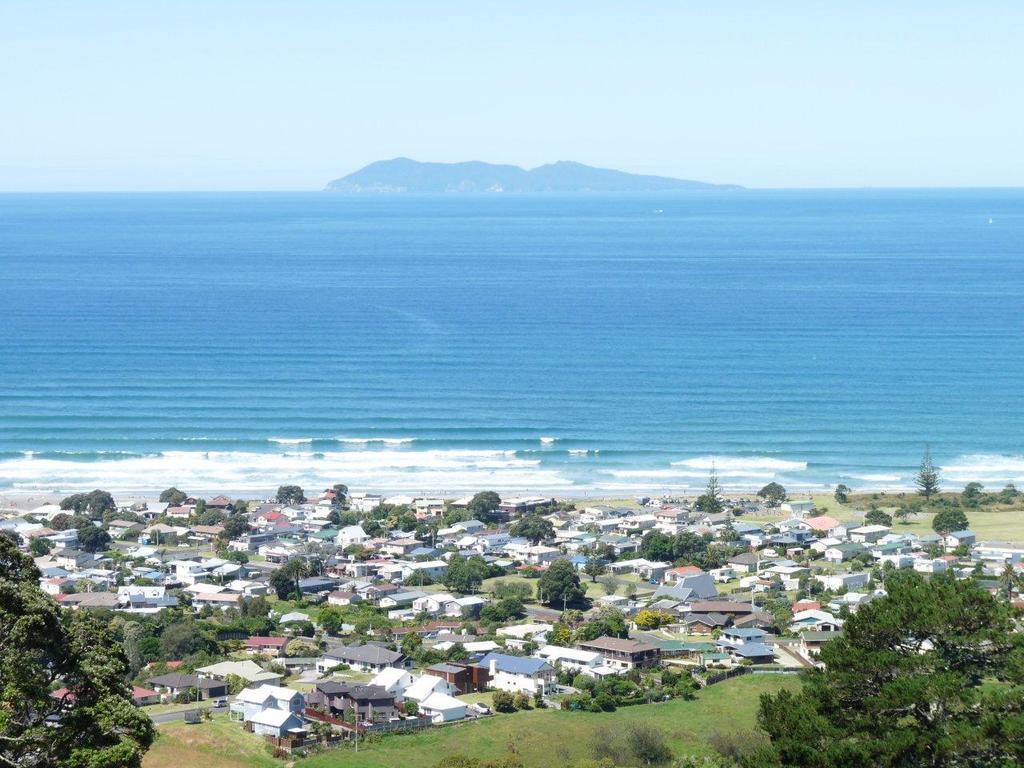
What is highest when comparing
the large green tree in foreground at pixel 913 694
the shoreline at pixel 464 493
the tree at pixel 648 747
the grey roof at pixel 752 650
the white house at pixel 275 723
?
the large green tree in foreground at pixel 913 694

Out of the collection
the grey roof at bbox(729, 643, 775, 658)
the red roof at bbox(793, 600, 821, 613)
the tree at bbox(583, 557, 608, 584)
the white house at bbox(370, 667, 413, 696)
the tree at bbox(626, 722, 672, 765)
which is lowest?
the tree at bbox(583, 557, 608, 584)

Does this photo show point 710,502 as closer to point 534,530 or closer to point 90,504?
point 534,530

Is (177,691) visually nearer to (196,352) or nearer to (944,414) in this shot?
(944,414)

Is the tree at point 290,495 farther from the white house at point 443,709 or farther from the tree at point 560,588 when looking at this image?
the white house at point 443,709

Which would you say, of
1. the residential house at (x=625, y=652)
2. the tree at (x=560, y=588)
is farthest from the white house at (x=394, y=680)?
the tree at (x=560, y=588)

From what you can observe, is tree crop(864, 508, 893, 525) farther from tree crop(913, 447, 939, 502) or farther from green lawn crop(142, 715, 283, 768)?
green lawn crop(142, 715, 283, 768)

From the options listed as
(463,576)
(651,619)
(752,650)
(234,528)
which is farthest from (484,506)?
(752,650)

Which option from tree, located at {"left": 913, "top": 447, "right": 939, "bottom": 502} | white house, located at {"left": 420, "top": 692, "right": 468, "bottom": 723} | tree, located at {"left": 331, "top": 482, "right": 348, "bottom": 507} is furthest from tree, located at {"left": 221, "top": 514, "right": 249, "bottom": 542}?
tree, located at {"left": 913, "top": 447, "right": 939, "bottom": 502}

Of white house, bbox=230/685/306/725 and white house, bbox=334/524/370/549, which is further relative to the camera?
white house, bbox=334/524/370/549
